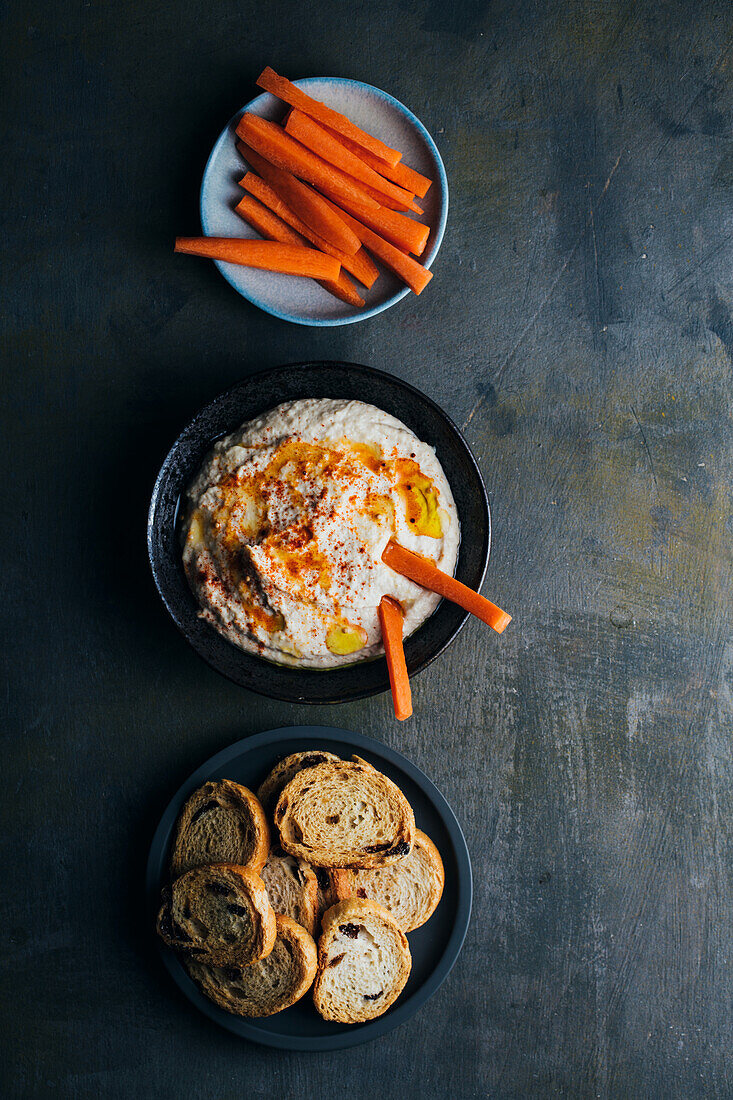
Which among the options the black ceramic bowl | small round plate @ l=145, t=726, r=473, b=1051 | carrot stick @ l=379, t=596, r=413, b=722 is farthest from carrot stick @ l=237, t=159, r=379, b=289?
small round plate @ l=145, t=726, r=473, b=1051

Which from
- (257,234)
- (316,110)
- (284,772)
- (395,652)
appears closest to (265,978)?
(284,772)

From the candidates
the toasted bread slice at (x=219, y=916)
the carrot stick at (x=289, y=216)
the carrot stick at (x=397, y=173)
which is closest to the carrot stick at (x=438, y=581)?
the carrot stick at (x=289, y=216)

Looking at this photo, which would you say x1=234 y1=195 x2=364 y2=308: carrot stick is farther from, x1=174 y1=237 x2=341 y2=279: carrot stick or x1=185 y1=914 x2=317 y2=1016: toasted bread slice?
x1=185 y1=914 x2=317 y2=1016: toasted bread slice

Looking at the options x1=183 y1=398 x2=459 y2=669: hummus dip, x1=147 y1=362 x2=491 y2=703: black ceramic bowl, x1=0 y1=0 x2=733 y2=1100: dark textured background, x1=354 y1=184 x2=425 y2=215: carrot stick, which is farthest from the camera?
x1=0 y1=0 x2=733 y2=1100: dark textured background

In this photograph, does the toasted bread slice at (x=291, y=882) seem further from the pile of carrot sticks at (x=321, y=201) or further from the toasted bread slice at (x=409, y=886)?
the pile of carrot sticks at (x=321, y=201)

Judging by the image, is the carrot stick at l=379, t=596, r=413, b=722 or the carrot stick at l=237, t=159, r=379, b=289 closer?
the carrot stick at l=379, t=596, r=413, b=722

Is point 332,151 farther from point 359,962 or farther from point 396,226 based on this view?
point 359,962

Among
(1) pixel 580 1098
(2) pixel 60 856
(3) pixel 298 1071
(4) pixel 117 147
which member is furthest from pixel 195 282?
(1) pixel 580 1098
